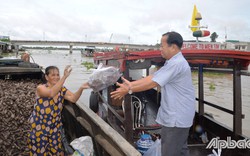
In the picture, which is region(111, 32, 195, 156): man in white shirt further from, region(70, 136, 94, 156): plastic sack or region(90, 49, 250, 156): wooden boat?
region(70, 136, 94, 156): plastic sack

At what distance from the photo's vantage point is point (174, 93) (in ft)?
7.12

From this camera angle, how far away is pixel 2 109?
194 inches

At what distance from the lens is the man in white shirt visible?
6.77 feet

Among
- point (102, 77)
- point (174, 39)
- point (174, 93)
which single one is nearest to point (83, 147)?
point (102, 77)

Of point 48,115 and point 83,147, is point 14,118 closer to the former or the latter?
point 48,115

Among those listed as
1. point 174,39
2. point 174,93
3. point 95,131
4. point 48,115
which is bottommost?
point 95,131

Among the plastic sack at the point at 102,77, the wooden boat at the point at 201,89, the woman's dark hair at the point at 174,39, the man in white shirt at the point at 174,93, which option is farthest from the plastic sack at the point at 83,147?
the woman's dark hair at the point at 174,39

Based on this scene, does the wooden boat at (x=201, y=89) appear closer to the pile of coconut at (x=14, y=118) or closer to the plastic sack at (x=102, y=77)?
the plastic sack at (x=102, y=77)

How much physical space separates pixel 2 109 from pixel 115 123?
8.61 ft

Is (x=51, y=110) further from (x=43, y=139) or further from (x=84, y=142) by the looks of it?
(x=84, y=142)

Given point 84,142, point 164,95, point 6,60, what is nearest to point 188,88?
point 164,95

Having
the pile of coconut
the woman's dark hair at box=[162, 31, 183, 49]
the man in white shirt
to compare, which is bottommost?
the pile of coconut

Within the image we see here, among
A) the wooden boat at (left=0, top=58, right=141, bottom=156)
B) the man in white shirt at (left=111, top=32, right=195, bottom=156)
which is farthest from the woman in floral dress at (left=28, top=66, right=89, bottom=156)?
the man in white shirt at (left=111, top=32, right=195, bottom=156)

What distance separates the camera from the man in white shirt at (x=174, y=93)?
6.77 ft
